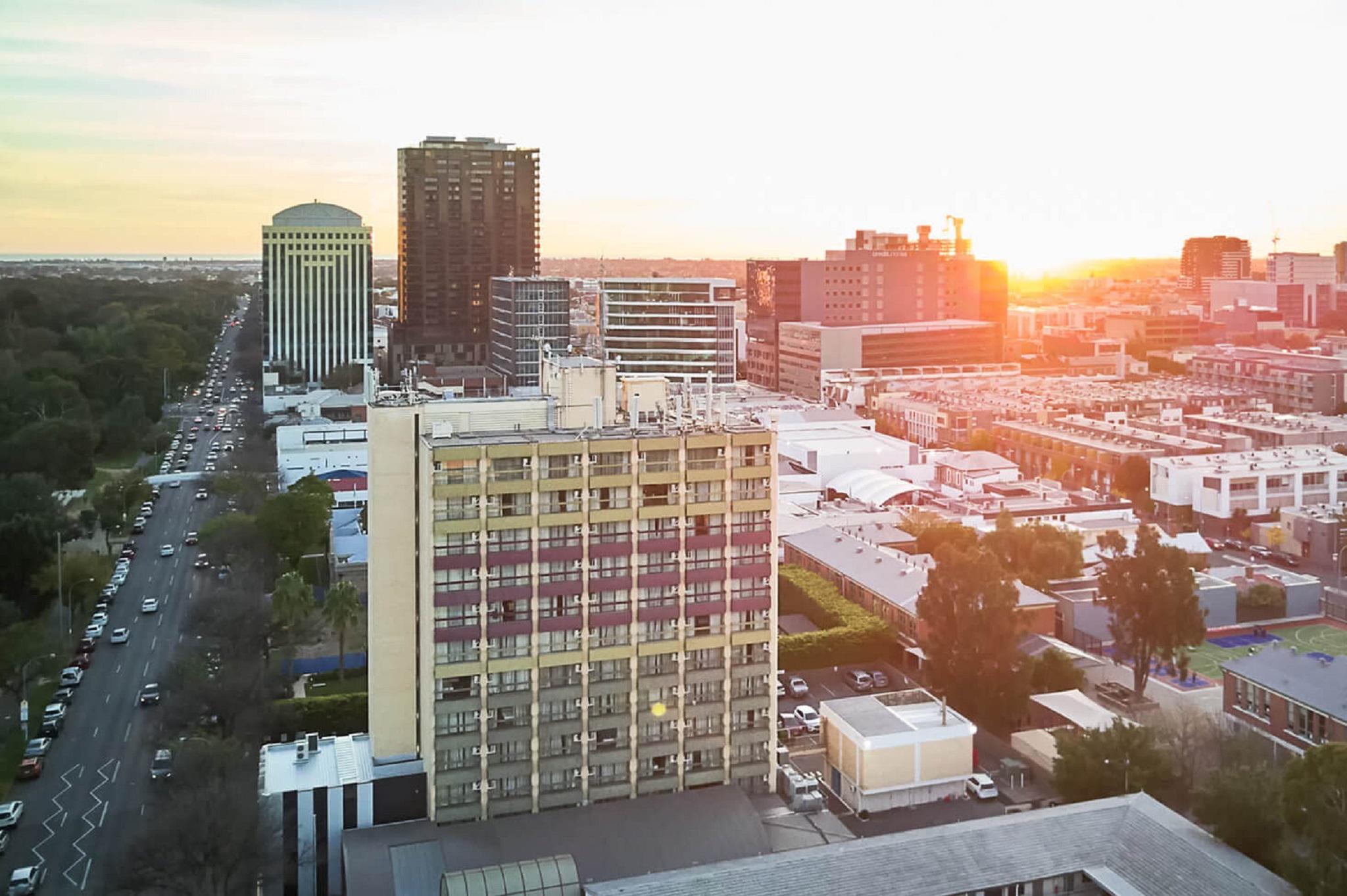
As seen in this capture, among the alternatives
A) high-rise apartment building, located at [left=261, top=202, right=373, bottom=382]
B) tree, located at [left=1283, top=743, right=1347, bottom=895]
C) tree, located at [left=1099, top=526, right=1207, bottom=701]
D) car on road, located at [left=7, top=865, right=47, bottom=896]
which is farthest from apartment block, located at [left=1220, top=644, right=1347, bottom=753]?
high-rise apartment building, located at [left=261, top=202, right=373, bottom=382]

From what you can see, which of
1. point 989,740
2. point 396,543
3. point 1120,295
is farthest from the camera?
Result: point 1120,295

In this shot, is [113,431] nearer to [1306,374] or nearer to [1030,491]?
[1030,491]

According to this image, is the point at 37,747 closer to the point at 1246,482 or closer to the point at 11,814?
the point at 11,814

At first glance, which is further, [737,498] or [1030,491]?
[1030,491]

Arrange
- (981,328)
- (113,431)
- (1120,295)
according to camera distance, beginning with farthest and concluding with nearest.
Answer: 1. (1120,295)
2. (981,328)
3. (113,431)

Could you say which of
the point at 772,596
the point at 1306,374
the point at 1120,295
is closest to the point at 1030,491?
the point at 772,596

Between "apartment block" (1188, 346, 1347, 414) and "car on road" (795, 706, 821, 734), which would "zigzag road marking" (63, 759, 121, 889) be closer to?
"car on road" (795, 706, 821, 734)
